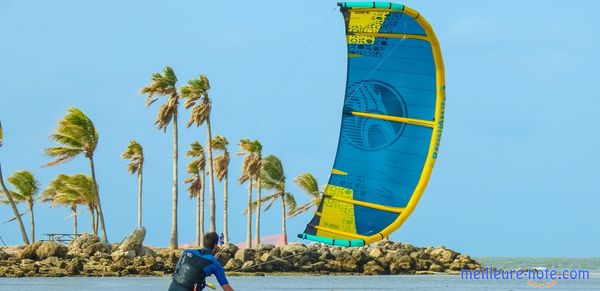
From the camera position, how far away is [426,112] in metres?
21.4

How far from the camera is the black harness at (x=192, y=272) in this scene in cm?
1455


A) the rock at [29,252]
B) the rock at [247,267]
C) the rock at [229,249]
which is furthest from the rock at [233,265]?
the rock at [29,252]

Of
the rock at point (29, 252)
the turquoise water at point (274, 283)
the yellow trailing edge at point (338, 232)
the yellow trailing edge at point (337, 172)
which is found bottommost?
the turquoise water at point (274, 283)

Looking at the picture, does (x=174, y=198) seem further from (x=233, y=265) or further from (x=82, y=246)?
(x=233, y=265)

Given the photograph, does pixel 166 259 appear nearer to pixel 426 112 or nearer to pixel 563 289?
pixel 563 289

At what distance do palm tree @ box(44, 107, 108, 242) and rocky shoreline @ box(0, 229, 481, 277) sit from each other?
750 centimetres

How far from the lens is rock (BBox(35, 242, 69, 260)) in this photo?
174 ft

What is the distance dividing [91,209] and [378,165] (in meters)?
55.7

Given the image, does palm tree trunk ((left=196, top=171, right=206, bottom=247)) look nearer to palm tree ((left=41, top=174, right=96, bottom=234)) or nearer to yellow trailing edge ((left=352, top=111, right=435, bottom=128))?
palm tree ((left=41, top=174, right=96, bottom=234))

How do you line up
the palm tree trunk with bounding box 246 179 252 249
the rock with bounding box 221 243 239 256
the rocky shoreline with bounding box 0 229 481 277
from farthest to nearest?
the palm tree trunk with bounding box 246 179 252 249, the rock with bounding box 221 243 239 256, the rocky shoreline with bounding box 0 229 481 277

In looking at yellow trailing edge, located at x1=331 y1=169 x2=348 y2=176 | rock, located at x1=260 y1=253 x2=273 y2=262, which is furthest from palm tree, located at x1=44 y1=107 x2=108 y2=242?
yellow trailing edge, located at x1=331 y1=169 x2=348 y2=176

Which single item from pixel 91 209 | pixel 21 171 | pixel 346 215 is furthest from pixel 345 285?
pixel 21 171

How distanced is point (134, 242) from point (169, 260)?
78.4 inches

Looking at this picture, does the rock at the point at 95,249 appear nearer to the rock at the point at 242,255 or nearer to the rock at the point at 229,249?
the rock at the point at 229,249
